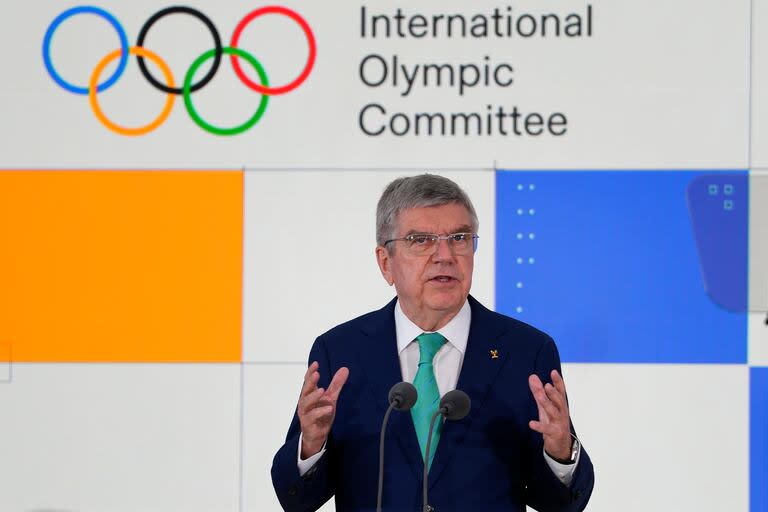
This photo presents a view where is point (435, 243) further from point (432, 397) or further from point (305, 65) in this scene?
point (305, 65)

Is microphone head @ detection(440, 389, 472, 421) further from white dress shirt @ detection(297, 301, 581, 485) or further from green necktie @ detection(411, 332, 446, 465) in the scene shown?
white dress shirt @ detection(297, 301, 581, 485)

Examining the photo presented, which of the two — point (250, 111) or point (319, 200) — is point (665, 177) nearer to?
point (319, 200)

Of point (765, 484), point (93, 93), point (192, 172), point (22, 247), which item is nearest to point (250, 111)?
point (192, 172)

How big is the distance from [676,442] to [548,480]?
1735 millimetres

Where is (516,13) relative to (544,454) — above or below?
above

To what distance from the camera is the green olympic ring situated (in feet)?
12.8

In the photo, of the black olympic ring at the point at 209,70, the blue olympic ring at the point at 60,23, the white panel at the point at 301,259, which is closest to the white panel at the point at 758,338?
the white panel at the point at 301,259

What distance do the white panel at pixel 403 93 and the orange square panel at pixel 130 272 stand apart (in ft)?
0.33

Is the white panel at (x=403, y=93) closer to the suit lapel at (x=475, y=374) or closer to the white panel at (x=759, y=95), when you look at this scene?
the white panel at (x=759, y=95)

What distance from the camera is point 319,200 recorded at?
3908 mm

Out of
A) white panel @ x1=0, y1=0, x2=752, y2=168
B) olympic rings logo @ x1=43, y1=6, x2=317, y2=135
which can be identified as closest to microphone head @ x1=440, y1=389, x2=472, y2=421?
white panel @ x1=0, y1=0, x2=752, y2=168

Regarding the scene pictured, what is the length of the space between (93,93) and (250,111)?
64cm

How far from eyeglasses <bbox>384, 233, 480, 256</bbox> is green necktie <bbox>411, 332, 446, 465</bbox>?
0.70ft

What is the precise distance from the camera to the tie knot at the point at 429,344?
2449 mm
